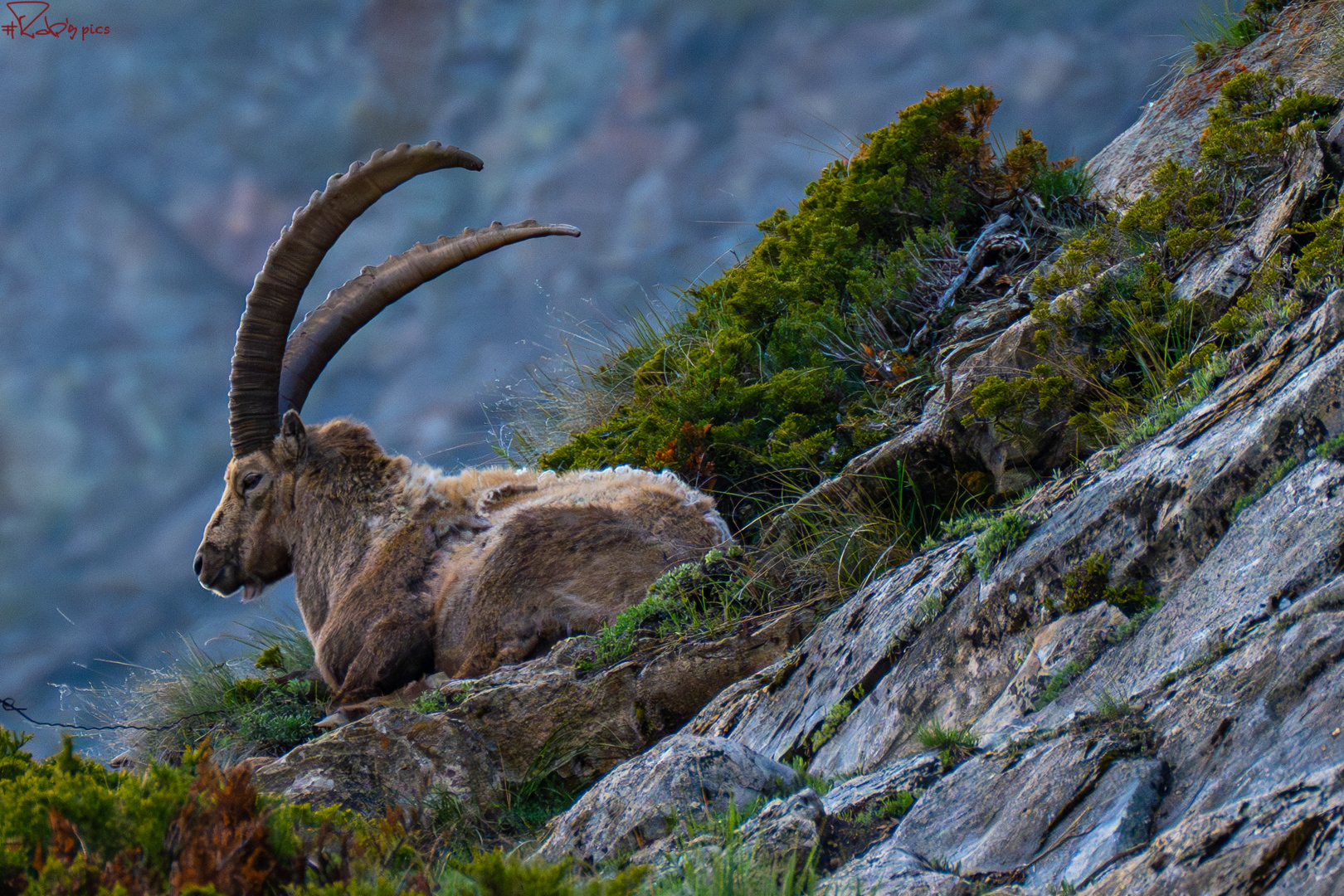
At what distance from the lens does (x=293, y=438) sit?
23.3 ft

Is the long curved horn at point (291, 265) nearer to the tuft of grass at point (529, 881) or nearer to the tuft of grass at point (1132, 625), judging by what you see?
the tuft of grass at point (1132, 625)

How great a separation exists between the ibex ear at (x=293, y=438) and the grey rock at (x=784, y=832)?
518cm

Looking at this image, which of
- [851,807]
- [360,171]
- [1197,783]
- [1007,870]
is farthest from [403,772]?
[360,171]

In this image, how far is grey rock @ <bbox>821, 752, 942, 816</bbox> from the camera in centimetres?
322

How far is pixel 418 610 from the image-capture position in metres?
6.46

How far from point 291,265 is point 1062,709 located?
19.2ft

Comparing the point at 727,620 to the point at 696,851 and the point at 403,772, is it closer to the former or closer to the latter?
the point at 403,772

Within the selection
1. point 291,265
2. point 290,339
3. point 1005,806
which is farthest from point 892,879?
point 290,339

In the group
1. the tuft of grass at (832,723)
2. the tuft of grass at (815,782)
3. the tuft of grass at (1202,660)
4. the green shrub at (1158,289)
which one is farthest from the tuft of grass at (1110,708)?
the green shrub at (1158,289)

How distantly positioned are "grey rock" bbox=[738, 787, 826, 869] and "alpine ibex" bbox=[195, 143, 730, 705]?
11.5 feet

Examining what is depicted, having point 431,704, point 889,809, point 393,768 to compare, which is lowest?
point 889,809

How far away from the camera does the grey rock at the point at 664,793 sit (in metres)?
3.10

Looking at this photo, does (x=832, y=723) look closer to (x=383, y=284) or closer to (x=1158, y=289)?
(x=1158, y=289)

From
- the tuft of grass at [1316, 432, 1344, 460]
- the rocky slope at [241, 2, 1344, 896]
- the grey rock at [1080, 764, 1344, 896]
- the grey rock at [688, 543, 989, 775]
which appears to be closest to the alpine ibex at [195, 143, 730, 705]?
the rocky slope at [241, 2, 1344, 896]
